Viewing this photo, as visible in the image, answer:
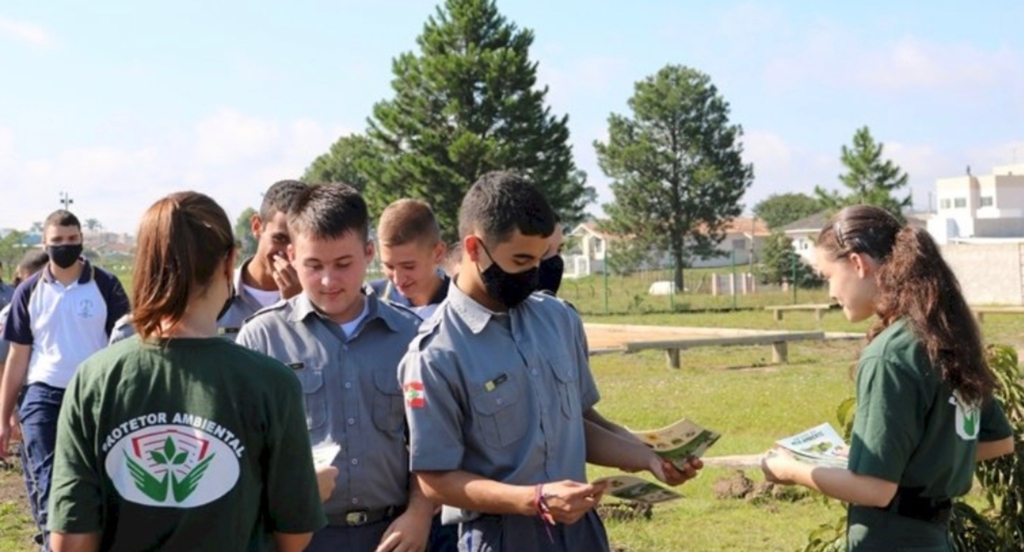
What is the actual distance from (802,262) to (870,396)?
1831 inches

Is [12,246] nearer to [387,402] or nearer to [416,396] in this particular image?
Result: [387,402]

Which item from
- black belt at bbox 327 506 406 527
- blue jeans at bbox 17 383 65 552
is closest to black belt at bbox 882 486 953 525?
black belt at bbox 327 506 406 527

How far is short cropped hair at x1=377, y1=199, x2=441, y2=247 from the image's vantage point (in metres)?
5.49

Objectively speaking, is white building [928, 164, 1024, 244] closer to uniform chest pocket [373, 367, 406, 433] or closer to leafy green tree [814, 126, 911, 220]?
leafy green tree [814, 126, 911, 220]

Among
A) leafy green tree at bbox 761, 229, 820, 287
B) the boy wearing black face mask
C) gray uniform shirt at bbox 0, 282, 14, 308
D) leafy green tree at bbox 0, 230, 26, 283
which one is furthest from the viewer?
leafy green tree at bbox 0, 230, 26, 283

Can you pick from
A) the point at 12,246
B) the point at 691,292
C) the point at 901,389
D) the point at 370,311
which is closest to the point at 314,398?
the point at 370,311

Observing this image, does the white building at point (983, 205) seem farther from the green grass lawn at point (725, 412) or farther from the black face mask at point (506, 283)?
the black face mask at point (506, 283)


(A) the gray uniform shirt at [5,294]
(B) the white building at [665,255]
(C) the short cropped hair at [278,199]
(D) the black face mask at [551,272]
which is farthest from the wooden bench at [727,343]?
(B) the white building at [665,255]

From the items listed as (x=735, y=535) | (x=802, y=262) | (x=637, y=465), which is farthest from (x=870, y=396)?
(x=802, y=262)

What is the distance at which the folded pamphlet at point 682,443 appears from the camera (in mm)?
3865

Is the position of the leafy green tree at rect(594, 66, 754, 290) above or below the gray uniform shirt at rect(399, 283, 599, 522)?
above

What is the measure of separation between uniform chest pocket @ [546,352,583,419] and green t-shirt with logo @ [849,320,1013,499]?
81cm

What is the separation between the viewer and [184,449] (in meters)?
3.08

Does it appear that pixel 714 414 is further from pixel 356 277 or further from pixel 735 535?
pixel 356 277
